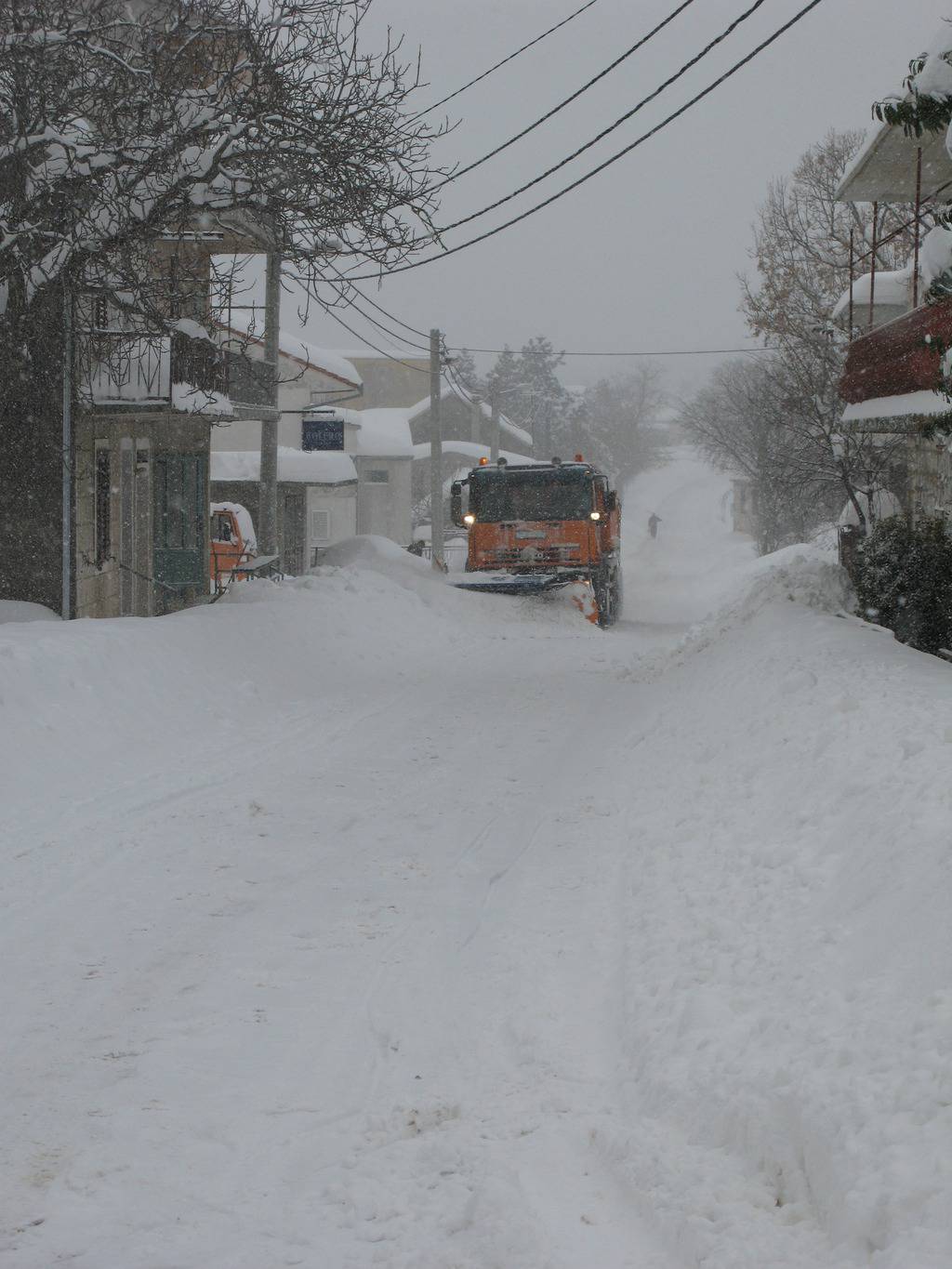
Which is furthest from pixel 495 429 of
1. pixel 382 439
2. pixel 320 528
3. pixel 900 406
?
pixel 900 406

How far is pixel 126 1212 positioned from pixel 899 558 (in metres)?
12.2

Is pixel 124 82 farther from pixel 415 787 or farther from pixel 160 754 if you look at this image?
pixel 415 787

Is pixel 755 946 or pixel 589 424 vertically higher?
pixel 589 424

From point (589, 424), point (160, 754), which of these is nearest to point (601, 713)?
point (160, 754)

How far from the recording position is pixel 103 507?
20.7m

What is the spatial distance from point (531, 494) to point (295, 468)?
59.6 ft

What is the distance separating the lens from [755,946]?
4.88 m

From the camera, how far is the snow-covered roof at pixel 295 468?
129 ft

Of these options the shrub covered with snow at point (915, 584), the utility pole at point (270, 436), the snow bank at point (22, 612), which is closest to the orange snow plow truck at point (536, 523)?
the utility pole at point (270, 436)

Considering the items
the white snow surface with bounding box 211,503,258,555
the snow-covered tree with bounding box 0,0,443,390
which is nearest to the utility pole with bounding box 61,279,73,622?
the snow-covered tree with bounding box 0,0,443,390

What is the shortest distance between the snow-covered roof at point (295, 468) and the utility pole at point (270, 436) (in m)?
15.9

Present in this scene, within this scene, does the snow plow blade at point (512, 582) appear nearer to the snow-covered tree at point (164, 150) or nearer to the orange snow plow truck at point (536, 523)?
the orange snow plow truck at point (536, 523)

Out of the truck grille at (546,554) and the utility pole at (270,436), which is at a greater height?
the utility pole at (270,436)

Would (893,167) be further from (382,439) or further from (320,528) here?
(382,439)
